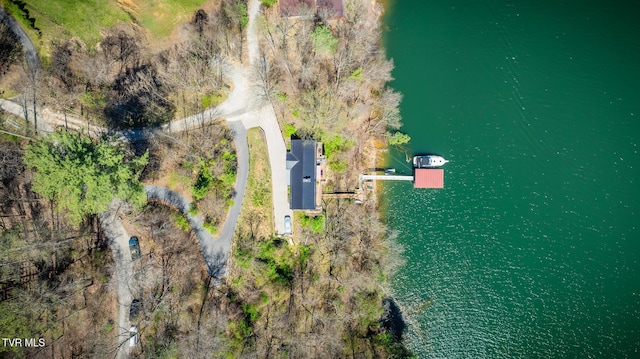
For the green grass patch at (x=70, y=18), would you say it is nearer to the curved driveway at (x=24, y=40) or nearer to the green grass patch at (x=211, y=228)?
the curved driveway at (x=24, y=40)

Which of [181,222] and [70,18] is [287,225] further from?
[70,18]

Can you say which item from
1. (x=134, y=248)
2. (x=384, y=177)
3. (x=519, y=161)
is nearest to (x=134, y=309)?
(x=134, y=248)

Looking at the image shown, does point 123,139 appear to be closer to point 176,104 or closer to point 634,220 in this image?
point 176,104

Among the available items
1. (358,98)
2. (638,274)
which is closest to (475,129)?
(358,98)

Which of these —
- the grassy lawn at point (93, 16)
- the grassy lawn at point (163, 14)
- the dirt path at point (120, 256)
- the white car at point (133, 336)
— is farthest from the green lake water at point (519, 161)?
the white car at point (133, 336)

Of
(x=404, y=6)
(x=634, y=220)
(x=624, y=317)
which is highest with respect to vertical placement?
(x=404, y=6)

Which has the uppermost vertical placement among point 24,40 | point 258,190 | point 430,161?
point 24,40

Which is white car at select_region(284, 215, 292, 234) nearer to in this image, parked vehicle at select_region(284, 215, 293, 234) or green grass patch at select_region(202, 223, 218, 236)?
parked vehicle at select_region(284, 215, 293, 234)
